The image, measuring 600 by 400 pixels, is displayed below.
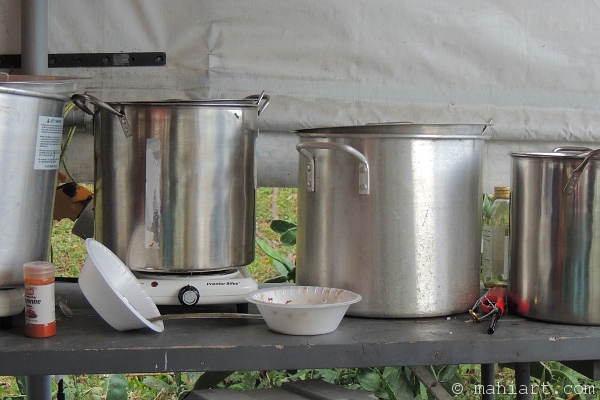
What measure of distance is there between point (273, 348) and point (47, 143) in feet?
1.74

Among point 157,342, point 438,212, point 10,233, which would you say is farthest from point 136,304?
point 438,212

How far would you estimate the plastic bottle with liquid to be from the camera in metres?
1.44

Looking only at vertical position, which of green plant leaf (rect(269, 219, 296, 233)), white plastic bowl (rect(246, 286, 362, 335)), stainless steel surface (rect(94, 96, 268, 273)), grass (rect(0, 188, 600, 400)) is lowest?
grass (rect(0, 188, 600, 400))

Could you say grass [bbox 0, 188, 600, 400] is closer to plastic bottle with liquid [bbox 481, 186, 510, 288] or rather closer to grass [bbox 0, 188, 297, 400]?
grass [bbox 0, 188, 297, 400]

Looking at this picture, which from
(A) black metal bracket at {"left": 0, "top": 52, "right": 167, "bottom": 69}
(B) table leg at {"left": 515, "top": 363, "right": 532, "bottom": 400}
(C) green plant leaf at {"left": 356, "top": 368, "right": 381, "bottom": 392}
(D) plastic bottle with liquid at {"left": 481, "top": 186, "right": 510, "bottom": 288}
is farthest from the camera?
(C) green plant leaf at {"left": 356, "top": 368, "right": 381, "bottom": 392}

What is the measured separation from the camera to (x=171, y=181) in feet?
4.13

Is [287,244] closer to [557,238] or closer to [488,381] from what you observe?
[488,381]

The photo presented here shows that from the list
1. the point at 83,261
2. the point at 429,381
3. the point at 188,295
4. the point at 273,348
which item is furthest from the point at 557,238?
the point at 83,261

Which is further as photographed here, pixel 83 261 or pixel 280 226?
pixel 83 261

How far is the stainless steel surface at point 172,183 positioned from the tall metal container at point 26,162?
0.10 m

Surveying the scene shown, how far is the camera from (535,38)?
5.55 feet

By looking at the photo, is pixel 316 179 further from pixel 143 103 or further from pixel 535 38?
pixel 535 38

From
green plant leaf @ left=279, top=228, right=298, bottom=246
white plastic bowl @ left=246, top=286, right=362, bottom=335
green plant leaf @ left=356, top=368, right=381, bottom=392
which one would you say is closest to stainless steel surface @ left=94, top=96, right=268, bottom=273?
white plastic bowl @ left=246, top=286, right=362, bottom=335

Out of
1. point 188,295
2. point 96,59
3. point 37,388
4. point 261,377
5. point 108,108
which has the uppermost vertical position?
point 96,59
